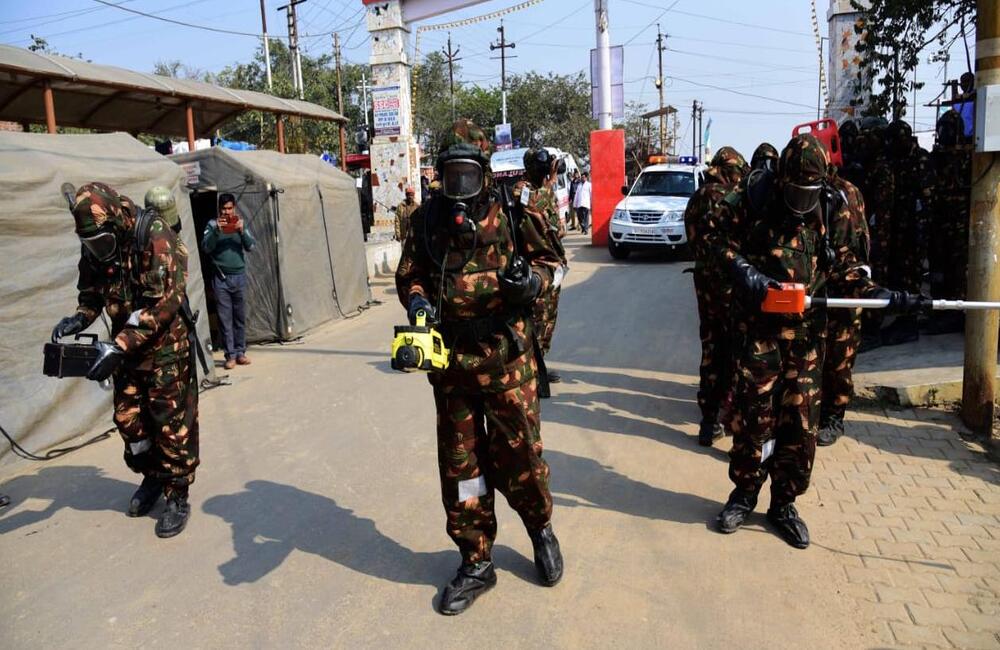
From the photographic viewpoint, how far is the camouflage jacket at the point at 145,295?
4184 millimetres

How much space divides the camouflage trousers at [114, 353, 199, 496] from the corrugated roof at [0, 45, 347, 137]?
16.5 ft

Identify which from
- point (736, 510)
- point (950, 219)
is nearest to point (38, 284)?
point (736, 510)

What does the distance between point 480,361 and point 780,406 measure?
166 cm

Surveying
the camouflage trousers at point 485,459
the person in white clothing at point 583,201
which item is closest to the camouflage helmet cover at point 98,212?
the camouflage trousers at point 485,459

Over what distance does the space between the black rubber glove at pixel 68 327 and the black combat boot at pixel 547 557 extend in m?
2.87

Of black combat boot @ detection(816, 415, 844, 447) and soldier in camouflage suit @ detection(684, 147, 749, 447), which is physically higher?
soldier in camouflage suit @ detection(684, 147, 749, 447)

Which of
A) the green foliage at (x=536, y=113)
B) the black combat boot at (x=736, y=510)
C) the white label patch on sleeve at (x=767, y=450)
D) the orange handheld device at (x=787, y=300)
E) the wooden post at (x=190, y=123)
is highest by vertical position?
the green foliage at (x=536, y=113)

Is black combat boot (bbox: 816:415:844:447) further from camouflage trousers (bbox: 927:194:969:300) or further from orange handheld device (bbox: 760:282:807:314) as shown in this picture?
camouflage trousers (bbox: 927:194:969:300)

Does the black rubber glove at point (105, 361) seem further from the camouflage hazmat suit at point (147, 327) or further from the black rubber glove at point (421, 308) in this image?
the black rubber glove at point (421, 308)

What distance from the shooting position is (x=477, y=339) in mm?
3289

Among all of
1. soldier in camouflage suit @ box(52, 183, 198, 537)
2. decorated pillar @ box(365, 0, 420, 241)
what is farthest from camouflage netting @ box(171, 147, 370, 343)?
decorated pillar @ box(365, 0, 420, 241)

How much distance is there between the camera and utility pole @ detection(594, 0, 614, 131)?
56.9 ft

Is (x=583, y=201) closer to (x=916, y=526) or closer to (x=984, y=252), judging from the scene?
(x=984, y=252)

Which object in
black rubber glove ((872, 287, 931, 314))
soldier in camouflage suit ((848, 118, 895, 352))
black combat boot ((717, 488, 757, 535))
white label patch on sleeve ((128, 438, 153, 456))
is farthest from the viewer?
soldier in camouflage suit ((848, 118, 895, 352))
